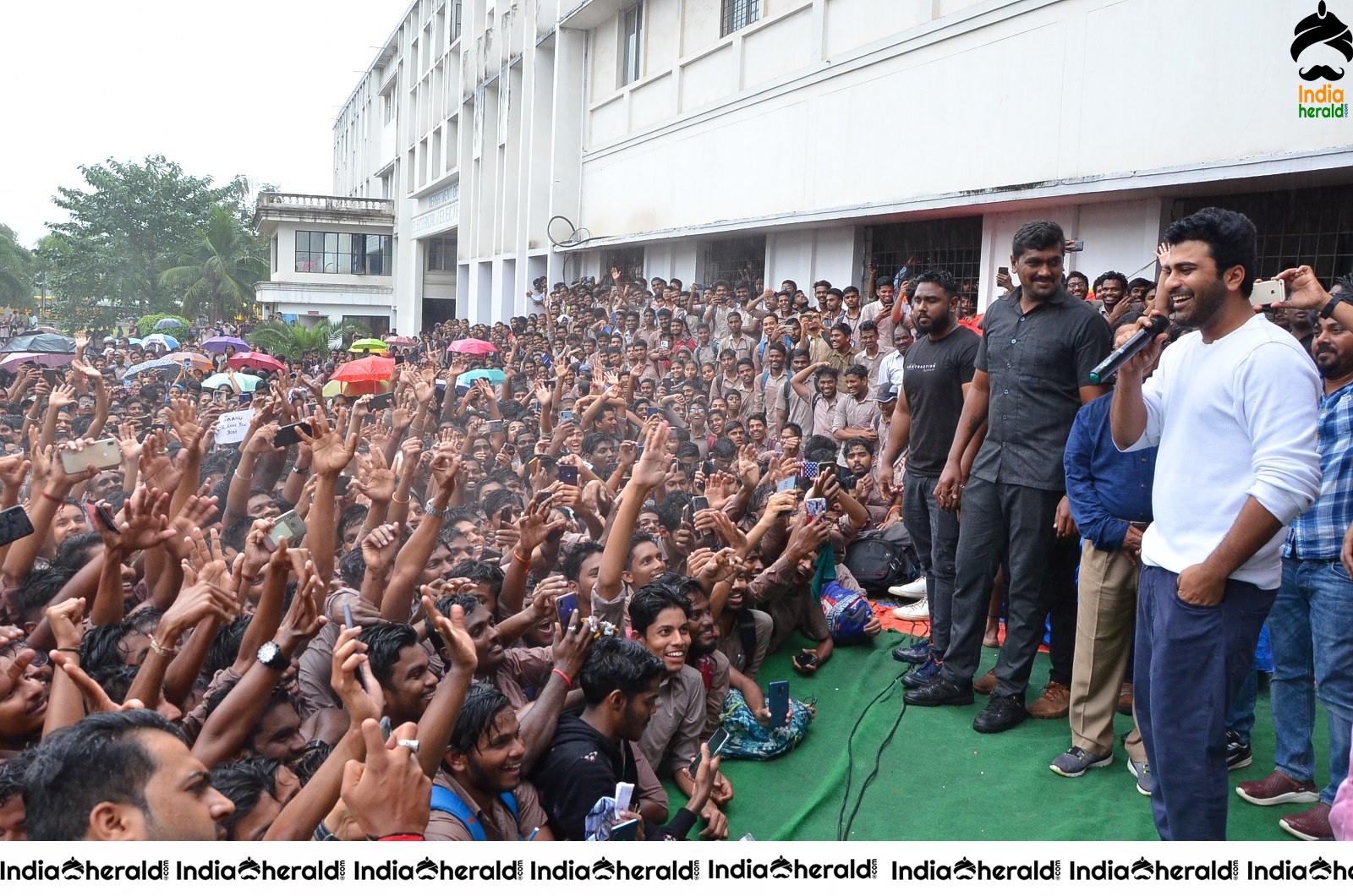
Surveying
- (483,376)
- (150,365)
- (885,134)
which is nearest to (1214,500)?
Answer: (885,134)

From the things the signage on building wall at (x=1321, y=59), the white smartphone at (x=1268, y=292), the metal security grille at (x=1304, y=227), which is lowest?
the white smartphone at (x=1268, y=292)

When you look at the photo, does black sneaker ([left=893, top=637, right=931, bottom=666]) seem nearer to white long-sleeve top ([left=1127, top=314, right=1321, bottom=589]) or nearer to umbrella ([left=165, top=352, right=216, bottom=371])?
white long-sleeve top ([left=1127, top=314, right=1321, bottom=589])

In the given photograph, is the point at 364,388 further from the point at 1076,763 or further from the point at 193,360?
the point at 1076,763

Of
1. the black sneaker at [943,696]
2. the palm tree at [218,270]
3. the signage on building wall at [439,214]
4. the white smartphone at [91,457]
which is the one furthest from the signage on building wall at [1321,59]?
the palm tree at [218,270]

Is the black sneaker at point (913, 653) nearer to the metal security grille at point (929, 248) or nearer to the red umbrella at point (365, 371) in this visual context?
the metal security grille at point (929, 248)

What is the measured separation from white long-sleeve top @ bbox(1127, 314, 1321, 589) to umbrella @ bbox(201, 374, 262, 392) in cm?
1126

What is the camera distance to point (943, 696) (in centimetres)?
446

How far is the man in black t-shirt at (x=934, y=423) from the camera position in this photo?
4.64 meters

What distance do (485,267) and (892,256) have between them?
55.5ft

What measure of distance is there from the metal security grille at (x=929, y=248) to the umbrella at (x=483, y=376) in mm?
4311

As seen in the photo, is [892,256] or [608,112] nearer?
[892,256]

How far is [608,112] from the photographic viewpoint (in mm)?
19500

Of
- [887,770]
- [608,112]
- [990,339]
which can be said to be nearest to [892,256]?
[990,339]

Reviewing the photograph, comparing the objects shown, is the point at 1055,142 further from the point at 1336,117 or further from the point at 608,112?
the point at 608,112
